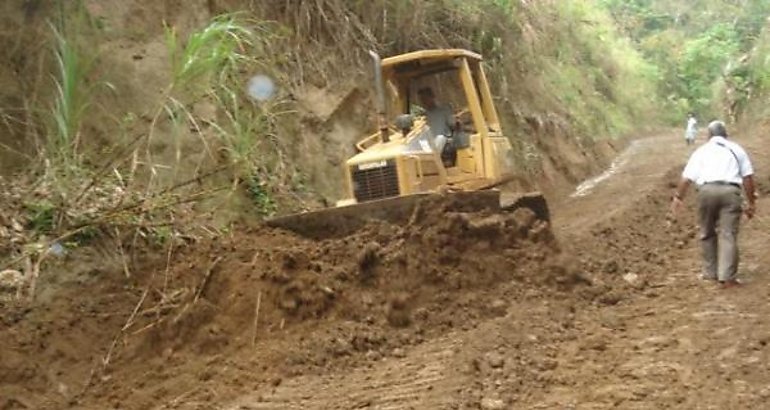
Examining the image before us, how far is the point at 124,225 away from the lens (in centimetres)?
687

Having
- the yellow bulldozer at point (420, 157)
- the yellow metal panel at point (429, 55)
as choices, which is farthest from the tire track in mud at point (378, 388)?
the yellow metal panel at point (429, 55)

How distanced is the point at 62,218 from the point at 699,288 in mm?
4840

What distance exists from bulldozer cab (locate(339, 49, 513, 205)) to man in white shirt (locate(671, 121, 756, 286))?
240 cm

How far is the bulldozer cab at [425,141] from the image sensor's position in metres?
8.57

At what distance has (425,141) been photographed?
9.12m

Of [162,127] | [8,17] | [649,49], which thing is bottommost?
[649,49]

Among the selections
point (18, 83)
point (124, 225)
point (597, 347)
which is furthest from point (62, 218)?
point (597, 347)

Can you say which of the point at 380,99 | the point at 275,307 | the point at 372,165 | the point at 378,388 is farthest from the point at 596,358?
→ the point at 380,99

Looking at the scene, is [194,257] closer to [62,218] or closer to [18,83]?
[62,218]

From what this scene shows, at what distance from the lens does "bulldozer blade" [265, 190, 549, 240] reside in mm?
7328

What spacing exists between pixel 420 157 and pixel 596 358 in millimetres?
3596

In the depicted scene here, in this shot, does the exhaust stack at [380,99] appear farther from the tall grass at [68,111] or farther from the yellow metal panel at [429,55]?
the tall grass at [68,111]

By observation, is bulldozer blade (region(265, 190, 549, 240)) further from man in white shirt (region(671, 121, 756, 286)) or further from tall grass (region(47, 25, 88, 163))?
tall grass (region(47, 25, 88, 163))

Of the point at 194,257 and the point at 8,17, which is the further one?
the point at 8,17
